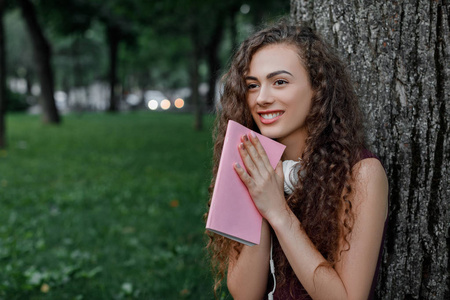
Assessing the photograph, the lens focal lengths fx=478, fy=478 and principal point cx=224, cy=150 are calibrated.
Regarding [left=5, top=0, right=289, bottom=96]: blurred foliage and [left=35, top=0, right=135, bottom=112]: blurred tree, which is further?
[left=35, top=0, right=135, bottom=112]: blurred tree

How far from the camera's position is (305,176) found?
1.85 metres

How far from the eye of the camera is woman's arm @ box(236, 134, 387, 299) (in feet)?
5.53

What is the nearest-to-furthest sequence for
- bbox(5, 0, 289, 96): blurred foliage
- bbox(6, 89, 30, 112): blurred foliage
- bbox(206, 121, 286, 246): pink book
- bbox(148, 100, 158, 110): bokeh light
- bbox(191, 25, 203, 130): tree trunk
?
bbox(206, 121, 286, 246): pink book
bbox(148, 100, 158, 110): bokeh light
bbox(5, 0, 289, 96): blurred foliage
bbox(191, 25, 203, 130): tree trunk
bbox(6, 89, 30, 112): blurred foliage

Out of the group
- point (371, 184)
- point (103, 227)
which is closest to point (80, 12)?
point (103, 227)

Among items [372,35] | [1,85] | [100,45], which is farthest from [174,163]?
[100,45]

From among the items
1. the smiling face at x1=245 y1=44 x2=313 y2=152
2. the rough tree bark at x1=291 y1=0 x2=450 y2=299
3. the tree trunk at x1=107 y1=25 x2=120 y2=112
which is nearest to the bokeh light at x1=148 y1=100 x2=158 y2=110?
the smiling face at x1=245 y1=44 x2=313 y2=152

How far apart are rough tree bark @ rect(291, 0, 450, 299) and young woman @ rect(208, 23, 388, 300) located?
342 millimetres

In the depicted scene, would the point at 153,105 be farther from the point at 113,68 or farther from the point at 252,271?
the point at 113,68

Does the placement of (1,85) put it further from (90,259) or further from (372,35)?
(372,35)

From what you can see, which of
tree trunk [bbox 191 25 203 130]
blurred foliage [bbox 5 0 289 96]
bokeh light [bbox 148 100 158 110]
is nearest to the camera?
bokeh light [bbox 148 100 158 110]

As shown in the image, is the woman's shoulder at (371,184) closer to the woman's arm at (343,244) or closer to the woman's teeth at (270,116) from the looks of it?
the woman's arm at (343,244)

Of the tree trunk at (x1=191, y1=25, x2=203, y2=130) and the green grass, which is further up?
the tree trunk at (x1=191, y1=25, x2=203, y2=130)

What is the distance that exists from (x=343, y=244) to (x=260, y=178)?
381 millimetres

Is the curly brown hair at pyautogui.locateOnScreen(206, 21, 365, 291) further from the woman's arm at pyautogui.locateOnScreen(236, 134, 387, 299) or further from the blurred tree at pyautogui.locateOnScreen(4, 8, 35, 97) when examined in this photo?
the blurred tree at pyautogui.locateOnScreen(4, 8, 35, 97)
